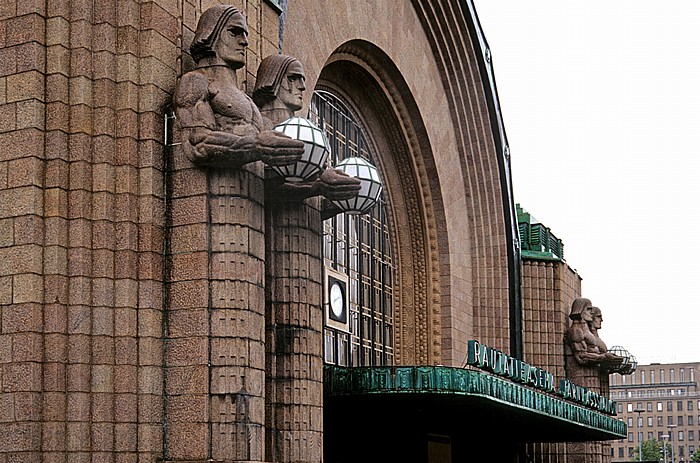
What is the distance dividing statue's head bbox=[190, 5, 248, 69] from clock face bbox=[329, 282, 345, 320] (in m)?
9.00

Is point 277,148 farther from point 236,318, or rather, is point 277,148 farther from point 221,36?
point 236,318

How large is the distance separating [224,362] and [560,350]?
64.1 feet

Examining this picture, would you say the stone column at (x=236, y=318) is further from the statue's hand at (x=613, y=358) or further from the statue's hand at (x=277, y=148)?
the statue's hand at (x=613, y=358)

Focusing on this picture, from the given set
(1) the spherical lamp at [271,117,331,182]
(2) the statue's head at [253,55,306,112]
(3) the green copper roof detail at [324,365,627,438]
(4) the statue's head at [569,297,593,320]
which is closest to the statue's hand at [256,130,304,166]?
(1) the spherical lamp at [271,117,331,182]

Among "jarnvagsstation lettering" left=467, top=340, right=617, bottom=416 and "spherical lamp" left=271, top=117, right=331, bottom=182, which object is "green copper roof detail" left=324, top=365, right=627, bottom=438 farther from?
"spherical lamp" left=271, top=117, right=331, bottom=182

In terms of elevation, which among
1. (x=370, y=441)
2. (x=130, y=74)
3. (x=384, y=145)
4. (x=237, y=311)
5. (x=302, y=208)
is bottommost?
(x=370, y=441)

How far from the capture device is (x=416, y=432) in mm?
24297

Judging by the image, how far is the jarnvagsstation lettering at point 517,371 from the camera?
753 inches

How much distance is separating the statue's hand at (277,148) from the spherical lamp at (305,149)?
1.14 feet

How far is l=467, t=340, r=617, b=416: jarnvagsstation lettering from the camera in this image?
19.1 metres

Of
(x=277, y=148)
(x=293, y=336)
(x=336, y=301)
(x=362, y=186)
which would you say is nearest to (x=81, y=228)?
(x=277, y=148)

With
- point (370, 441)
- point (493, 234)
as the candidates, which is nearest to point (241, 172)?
point (370, 441)

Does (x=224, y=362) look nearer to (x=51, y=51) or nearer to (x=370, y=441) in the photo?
(x=51, y=51)

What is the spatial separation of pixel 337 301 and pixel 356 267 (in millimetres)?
1521
